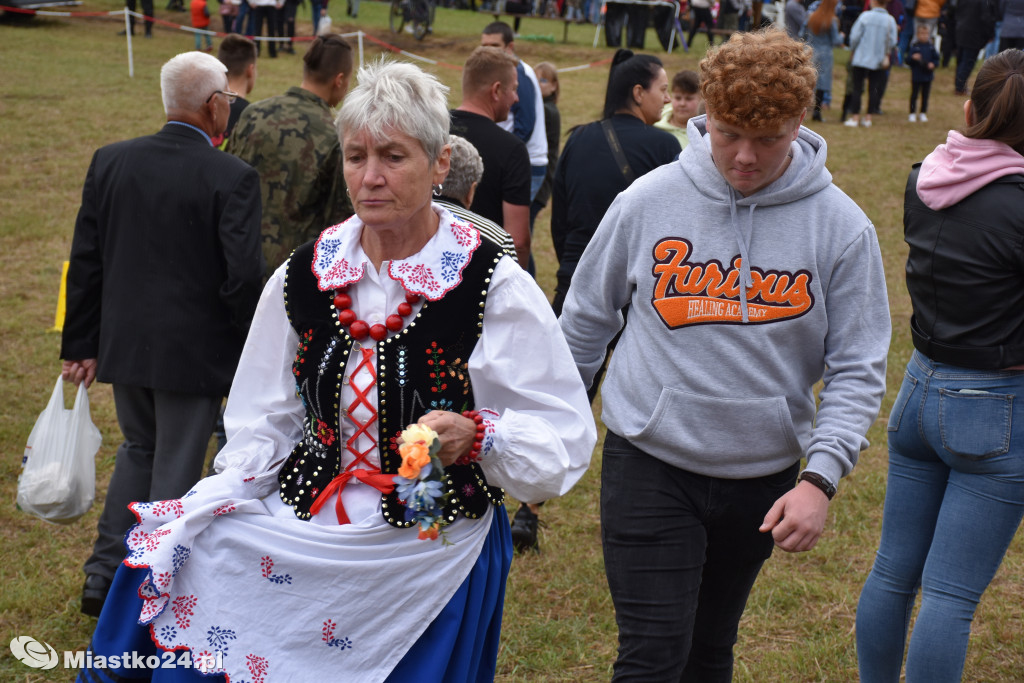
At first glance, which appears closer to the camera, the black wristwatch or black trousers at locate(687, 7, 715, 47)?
the black wristwatch

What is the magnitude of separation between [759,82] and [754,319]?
22.2 inches

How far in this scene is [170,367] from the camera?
3768 mm

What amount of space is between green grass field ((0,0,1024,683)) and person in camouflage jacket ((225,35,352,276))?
163 centimetres

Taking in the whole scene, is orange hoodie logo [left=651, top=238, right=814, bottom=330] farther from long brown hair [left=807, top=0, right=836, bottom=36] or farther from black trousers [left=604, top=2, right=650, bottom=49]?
black trousers [left=604, top=2, right=650, bottom=49]

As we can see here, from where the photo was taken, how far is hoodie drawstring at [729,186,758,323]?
8.16ft

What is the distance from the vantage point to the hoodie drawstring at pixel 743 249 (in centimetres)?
249

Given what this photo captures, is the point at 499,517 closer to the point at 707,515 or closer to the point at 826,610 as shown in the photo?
the point at 707,515

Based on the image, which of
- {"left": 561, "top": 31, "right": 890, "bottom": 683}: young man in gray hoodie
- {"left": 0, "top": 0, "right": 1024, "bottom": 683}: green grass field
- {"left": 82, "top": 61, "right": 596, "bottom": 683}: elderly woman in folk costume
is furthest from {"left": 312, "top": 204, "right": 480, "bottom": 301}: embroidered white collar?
{"left": 0, "top": 0, "right": 1024, "bottom": 683}: green grass field

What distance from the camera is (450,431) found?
2.14m

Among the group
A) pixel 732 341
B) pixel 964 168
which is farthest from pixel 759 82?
pixel 964 168

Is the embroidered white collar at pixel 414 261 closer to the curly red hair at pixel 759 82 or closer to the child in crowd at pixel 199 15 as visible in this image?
the curly red hair at pixel 759 82

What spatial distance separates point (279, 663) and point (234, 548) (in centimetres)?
27

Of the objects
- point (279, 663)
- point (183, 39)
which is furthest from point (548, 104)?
point (183, 39)

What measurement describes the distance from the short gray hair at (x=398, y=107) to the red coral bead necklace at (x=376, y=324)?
1.11ft
